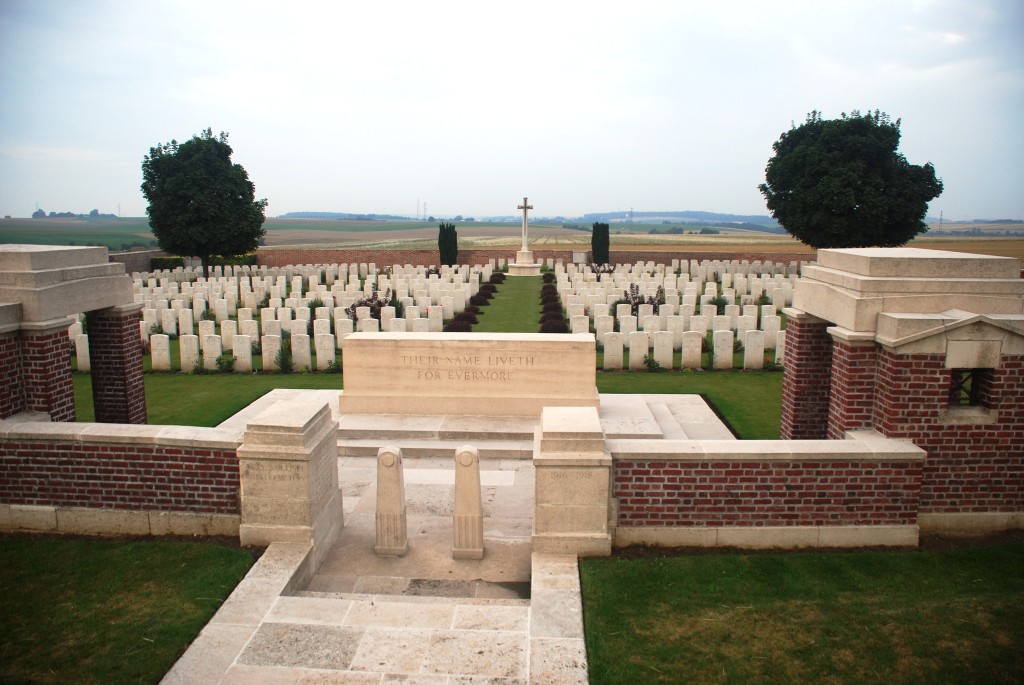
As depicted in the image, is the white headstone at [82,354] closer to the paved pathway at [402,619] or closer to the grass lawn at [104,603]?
the grass lawn at [104,603]

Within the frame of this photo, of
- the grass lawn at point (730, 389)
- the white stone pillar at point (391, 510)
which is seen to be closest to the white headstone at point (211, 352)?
the grass lawn at point (730, 389)

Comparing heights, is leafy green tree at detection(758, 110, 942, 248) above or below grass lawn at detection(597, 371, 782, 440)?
above

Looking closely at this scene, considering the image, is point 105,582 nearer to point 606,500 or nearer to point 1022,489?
point 606,500

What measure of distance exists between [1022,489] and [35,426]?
8191 millimetres

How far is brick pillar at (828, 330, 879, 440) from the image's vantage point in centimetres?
610

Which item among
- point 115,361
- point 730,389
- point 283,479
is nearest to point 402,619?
point 283,479

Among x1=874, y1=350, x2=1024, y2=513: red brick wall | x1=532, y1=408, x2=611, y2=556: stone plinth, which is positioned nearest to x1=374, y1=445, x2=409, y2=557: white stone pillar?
x1=532, y1=408, x2=611, y2=556: stone plinth

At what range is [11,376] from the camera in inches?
254

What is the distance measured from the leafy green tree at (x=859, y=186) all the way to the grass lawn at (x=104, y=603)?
26935 mm

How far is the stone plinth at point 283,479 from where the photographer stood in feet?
17.7

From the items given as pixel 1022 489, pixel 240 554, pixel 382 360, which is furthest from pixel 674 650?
pixel 382 360

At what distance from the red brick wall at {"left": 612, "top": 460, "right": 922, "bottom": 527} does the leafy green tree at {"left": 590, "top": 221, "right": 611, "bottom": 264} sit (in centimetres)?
2817

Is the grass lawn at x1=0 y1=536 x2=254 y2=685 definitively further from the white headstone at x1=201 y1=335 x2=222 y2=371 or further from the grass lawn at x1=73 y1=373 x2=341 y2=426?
the white headstone at x1=201 y1=335 x2=222 y2=371

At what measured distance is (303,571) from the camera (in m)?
5.32
